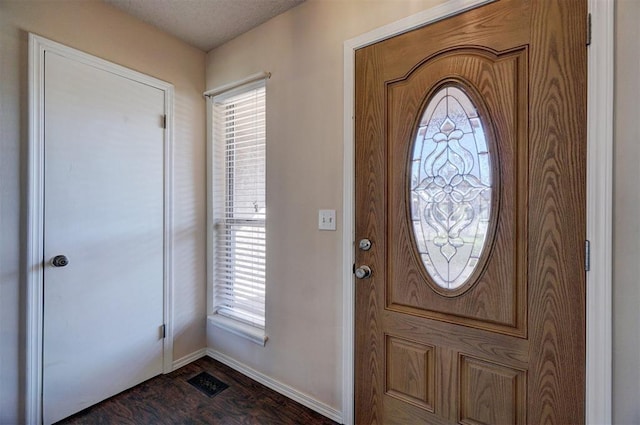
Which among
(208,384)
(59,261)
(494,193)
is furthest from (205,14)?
(208,384)

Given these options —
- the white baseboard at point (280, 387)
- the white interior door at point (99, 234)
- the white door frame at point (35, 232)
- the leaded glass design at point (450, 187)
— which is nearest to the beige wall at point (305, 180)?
the white baseboard at point (280, 387)

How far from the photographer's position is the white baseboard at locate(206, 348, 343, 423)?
1.72 m

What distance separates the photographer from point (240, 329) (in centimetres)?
217

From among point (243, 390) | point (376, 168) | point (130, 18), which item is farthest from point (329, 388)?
point (130, 18)

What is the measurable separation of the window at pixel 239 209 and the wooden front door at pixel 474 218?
0.85 m

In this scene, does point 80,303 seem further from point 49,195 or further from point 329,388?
point 329,388

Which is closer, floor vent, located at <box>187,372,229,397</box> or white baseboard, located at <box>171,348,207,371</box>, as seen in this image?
floor vent, located at <box>187,372,229,397</box>

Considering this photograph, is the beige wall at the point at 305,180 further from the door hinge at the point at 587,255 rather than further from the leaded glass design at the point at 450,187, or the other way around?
the door hinge at the point at 587,255

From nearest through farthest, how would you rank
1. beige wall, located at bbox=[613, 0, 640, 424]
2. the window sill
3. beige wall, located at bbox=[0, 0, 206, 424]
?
beige wall, located at bbox=[613, 0, 640, 424] < beige wall, located at bbox=[0, 0, 206, 424] < the window sill

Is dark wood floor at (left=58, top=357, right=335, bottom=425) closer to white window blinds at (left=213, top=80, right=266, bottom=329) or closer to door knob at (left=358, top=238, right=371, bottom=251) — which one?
white window blinds at (left=213, top=80, right=266, bottom=329)

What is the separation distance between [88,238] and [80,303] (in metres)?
0.39

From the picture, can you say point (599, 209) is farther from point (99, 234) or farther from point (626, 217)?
point (99, 234)

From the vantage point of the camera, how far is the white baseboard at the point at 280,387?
67.6 inches

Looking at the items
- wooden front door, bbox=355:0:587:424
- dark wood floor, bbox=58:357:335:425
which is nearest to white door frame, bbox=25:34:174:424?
dark wood floor, bbox=58:357:335:425
